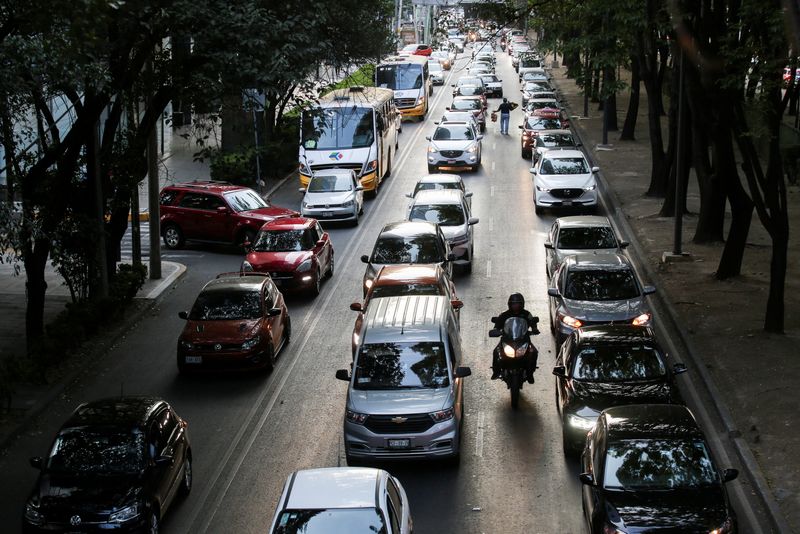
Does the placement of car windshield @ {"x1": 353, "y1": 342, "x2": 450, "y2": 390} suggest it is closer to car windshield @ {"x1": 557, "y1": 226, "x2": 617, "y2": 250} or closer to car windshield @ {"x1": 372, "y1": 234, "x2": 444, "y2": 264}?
car windshield @ {"x1": 372, "y1": 234, "x2": 444, "y2": 264}

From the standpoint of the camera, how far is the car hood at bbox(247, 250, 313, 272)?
2452 cm

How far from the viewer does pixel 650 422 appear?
1276cm

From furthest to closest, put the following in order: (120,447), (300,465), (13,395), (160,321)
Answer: (160,321)
(13,395)
(300,465)
(120,447)

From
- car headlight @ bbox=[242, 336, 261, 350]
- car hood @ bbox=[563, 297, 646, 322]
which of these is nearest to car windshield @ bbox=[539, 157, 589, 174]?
car hood @ bbox=[563, 297, 646, 322]

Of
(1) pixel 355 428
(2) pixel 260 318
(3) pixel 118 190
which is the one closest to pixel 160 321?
(3) pixel 118 190

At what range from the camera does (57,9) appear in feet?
45.5

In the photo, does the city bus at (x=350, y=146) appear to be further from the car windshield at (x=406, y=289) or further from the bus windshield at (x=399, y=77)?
the bus windshield at (x=399, y=77)

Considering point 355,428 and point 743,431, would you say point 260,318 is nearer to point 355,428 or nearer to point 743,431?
point 355,428

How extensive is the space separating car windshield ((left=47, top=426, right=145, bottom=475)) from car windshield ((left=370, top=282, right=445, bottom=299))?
6.97 m

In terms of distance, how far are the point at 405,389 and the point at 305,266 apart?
994 centimetres

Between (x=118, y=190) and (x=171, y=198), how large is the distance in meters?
6.76

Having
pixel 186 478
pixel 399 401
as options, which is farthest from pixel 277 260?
pixel 186 478

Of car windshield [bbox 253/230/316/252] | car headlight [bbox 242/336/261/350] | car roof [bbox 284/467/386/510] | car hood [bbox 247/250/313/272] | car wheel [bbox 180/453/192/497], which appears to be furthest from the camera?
car windshield [bbox 253/230/316/252]

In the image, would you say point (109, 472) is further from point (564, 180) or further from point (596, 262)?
point (564, 180)
